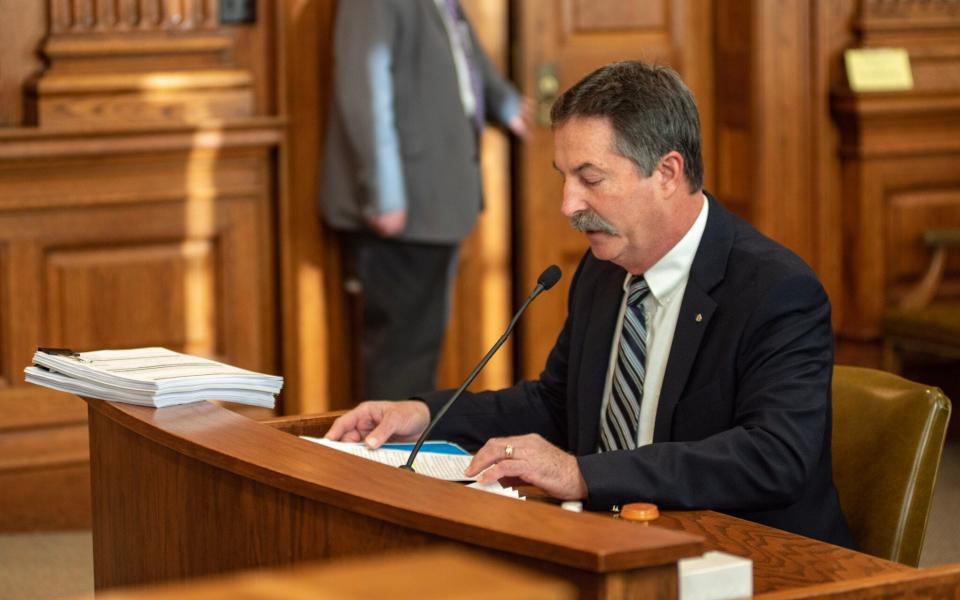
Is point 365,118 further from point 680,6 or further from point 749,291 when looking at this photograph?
point 749,291

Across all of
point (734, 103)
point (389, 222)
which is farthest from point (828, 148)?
point (389, 222)

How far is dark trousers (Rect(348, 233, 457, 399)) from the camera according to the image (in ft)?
16.2

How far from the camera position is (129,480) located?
2.15m

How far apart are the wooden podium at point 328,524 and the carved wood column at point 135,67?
7.60ft

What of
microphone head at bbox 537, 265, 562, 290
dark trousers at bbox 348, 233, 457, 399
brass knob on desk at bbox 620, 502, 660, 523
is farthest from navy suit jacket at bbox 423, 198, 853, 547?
dark trousers at bbox 348, 233, 457, 399

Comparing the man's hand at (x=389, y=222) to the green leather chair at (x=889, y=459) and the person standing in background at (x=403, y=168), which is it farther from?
the green leather chair at (x=889, y=459)

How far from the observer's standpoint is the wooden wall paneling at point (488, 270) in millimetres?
5344

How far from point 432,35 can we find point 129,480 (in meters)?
2.92

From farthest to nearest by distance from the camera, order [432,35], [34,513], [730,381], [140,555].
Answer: [432,35]
[34,513]
[730,381]
[140,555]

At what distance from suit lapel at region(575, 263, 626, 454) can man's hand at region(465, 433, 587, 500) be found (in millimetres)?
463

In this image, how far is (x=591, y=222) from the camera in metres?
2.46

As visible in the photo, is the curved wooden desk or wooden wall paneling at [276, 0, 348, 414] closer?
the curved wooden desk

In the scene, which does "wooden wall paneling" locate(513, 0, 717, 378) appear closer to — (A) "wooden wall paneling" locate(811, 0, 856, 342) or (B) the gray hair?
(A) "wooden wall paneling" locate(811, 0, 856, 342)

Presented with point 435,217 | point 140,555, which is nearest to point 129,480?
point 140,555
